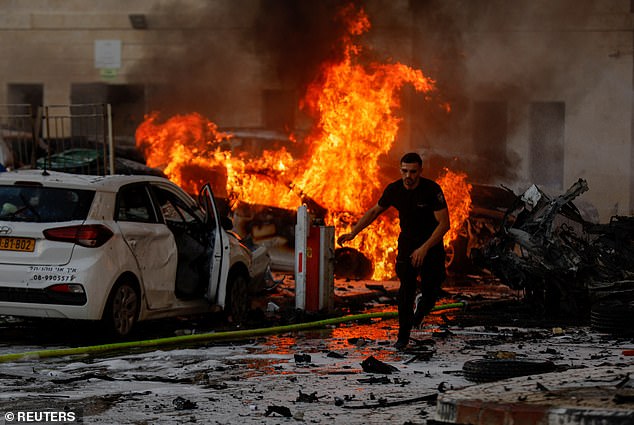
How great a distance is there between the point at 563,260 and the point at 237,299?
3488mm

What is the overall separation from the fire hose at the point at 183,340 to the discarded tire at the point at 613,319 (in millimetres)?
2402

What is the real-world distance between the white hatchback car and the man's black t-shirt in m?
2.17

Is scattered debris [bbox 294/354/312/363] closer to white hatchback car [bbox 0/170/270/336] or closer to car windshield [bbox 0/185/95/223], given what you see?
white hatchback car [bbox 0/170/270/336]

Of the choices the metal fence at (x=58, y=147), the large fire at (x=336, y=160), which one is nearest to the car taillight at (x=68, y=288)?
the large fire at (x=336, y=160)

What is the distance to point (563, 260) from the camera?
12875 millimetres

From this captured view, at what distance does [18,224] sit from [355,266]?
8.12m

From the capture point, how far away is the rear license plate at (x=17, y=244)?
34.6ft

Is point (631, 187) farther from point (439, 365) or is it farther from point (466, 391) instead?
point (466, 391)

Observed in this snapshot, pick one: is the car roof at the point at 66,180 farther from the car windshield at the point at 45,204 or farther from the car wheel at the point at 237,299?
the car wheel at the point at 237,299

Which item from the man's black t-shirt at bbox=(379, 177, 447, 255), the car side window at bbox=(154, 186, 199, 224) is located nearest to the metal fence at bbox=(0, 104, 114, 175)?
the car side window at bbox=(154, 186, 199, 224)

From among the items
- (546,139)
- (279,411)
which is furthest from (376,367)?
(546,139)

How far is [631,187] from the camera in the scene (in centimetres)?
2752

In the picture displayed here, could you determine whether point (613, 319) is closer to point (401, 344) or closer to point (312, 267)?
point (401, 344)

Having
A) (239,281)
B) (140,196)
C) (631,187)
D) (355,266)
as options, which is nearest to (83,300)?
(140,196)
